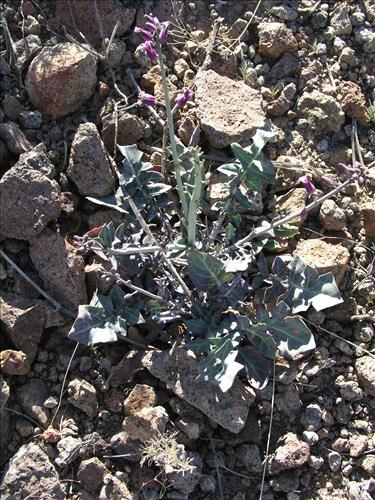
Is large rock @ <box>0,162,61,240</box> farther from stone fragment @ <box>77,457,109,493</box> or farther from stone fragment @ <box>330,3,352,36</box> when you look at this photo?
stone fragment @ <box>330,3,352,36</box>

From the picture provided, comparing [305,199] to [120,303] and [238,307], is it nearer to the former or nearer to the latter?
[238,307]

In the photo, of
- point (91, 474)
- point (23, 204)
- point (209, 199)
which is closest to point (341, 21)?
point (209, 199)

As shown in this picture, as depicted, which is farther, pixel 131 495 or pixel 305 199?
pixel 305 199

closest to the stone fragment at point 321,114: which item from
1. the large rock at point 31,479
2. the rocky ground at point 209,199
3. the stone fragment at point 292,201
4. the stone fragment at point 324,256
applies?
the rocky ground at point 209,199

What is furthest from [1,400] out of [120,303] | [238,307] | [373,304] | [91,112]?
[373,304]

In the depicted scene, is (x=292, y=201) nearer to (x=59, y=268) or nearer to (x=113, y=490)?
(x=59, y=268)
